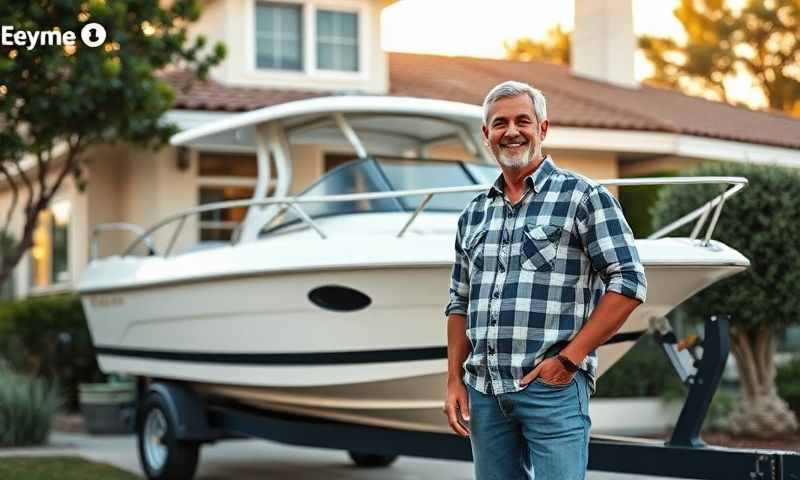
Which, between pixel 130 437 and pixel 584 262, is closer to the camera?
pixel 584 262

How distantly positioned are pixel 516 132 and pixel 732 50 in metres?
35.7

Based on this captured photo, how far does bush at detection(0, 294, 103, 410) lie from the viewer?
43.0ft

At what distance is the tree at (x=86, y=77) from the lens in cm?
1040

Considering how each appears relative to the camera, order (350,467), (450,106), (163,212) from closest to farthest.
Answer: (450,106)
(350,467)
(163,212)

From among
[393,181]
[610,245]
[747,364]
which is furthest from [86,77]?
[610,245]

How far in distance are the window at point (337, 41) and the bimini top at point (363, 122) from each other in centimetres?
609

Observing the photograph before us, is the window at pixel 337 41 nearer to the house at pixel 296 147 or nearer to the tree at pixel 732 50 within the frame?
the house at pixel 296 147

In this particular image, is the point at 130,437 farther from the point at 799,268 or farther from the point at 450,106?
the point at 799,268

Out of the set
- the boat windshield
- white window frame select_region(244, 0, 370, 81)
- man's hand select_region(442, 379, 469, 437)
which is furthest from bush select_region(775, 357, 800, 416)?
man's hand select_region(442, 379, 469, 437)

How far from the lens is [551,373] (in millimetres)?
3801

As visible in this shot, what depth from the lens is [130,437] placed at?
12023 mm

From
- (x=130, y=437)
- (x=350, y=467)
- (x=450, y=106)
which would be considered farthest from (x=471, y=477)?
(x=130, y=437)

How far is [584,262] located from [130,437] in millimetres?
8909

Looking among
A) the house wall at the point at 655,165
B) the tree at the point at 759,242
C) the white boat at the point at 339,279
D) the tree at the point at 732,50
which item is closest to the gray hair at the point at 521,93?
the white boat at the point at 339,279
